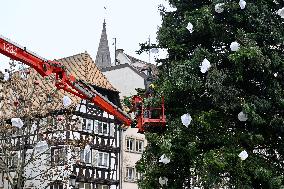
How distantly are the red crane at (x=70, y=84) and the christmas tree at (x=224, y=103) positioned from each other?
0.75m

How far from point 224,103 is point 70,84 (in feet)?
16.5

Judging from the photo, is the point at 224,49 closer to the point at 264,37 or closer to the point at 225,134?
the point at 264,37

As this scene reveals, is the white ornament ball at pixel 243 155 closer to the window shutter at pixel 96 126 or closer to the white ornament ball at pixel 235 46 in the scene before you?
the white ornament ball at pixel 235 46

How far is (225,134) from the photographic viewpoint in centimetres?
1697

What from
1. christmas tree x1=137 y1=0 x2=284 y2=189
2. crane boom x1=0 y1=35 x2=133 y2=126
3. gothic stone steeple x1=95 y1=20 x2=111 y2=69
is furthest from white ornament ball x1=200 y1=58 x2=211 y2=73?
gothic stone steeple x1=95 y1=20 x2=111 y2=69

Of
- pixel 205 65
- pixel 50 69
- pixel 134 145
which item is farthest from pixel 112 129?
pixel 50 69

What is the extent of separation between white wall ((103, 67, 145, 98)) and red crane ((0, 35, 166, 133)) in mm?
24805

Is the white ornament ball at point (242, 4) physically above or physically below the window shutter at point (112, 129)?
above

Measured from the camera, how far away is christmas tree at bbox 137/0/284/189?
640 inches

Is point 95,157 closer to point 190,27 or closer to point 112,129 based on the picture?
point 112,129

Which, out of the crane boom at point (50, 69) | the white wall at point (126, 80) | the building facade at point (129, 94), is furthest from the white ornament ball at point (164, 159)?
the white wall at point (126, 80)

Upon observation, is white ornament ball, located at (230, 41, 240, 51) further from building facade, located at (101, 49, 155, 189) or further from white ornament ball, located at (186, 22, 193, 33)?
building facade, located at (101, 49, 155, 189)

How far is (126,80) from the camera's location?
43.6 m

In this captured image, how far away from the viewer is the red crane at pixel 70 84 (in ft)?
46.0
